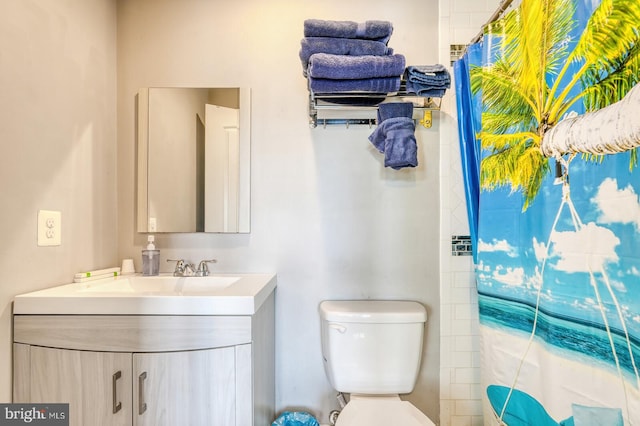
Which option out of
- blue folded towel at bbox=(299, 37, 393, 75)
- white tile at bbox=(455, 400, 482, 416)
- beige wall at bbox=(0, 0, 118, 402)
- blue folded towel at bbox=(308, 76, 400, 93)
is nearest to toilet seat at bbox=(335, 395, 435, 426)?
white tile at bbox=(455, 400, 482, 416)

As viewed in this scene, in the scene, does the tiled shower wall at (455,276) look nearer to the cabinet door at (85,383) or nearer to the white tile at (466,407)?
the white tile at (466,407)

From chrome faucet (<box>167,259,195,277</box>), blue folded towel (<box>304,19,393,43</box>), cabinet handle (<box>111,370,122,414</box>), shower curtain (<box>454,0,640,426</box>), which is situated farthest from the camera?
chrome faucet (<box>167,259,195,277</box>)

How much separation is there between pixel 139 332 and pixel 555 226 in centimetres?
120

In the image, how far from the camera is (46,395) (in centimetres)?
106

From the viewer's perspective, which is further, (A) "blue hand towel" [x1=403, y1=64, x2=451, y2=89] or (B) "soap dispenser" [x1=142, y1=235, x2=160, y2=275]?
(B) "soap dispenser" [x1=142, y1=235, x2=160, y2=275]

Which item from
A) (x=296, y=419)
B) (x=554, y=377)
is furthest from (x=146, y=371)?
(x=554, y=377)

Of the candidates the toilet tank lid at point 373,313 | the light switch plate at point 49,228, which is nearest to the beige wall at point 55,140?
the light switch plate at point 49,228

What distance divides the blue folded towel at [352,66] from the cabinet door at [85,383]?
1.14 m

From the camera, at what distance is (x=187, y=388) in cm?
105

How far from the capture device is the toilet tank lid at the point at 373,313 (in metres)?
1.38

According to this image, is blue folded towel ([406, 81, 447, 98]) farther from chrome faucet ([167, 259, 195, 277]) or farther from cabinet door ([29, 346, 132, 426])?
cabinet door ([29, 346, 132, 426])

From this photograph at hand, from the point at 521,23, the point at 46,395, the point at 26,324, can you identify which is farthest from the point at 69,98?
the point at 521,23

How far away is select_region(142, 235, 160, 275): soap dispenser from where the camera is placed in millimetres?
1520

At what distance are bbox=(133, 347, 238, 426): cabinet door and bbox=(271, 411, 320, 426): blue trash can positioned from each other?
0.49m
